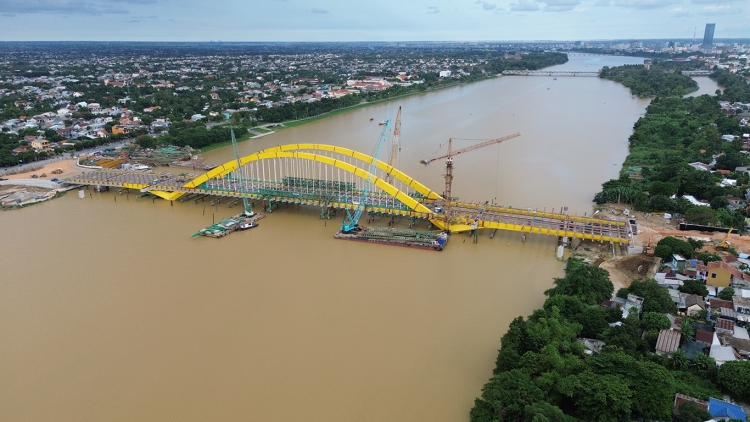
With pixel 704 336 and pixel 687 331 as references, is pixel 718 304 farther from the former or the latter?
pixel 687 331

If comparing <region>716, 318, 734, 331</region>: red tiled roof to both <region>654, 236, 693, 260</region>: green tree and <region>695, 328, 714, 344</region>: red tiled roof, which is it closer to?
<region>695, 328, 714, 344</region>: red tiled roof

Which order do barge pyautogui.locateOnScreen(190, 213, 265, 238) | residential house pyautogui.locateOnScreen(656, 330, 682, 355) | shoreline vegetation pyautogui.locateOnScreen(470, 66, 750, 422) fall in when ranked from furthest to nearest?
barge pyautogui.locateOnScreen(190, 213, 265, 238)
residential house pyautogui.locateOnScreen(656, 330, 682, 355)
shoreline vegetation pyautogui.locateOnScreen(470, 66, 750, 422)

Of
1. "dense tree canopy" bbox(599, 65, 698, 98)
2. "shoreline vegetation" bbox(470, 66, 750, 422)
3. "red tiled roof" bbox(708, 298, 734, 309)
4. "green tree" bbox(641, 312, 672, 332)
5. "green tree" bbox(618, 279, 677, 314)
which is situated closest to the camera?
"shoreline vegetation" bbox(470, 66, 750, 422)

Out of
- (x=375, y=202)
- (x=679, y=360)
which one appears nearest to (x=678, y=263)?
(x=679, y=360)

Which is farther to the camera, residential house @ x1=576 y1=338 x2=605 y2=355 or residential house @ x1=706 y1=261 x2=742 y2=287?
residential house @ x1=706 y1=261 x2=742 y2=287

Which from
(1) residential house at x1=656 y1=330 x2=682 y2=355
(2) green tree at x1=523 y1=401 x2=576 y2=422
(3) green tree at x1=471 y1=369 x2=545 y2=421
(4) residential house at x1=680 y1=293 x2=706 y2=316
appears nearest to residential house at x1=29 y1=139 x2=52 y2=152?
(3) green tree at x1=471 y1=369 x2=545 y2=421

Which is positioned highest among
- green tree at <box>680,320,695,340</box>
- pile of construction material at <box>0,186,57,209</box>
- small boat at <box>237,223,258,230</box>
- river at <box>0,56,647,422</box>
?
green tree at <box>680,320,695,340</box>
